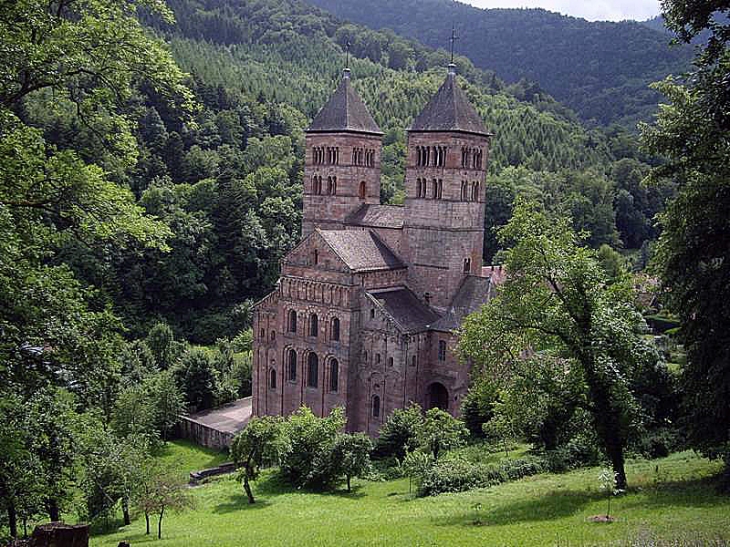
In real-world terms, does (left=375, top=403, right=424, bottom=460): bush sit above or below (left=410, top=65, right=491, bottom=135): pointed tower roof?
below

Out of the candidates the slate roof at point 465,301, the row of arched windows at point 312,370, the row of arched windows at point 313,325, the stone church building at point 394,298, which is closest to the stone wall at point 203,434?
the stone church building at point 394,298

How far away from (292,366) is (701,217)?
109 ft

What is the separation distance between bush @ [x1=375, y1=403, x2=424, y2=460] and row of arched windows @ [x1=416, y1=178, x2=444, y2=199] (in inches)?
565

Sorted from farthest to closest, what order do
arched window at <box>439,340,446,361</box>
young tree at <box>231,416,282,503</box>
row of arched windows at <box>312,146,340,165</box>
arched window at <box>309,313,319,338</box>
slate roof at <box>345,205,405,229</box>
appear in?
row of arched windows at <box>312,146,340,165</box> → slate roof at <box>345,205,405,229</box> → arched window at <box>309,313,319,338</box> → arched window at <box>439,340,446,361</box> → young tree at <box>231,416,282,503</box>

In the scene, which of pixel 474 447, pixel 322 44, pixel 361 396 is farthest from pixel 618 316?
pixel 322 44

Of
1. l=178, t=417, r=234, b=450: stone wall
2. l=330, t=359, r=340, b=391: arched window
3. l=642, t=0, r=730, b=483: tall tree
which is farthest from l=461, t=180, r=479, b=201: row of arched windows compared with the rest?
l=642, t=0, r=730, b=483: tall tree

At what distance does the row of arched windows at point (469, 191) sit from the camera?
47906 millimetres

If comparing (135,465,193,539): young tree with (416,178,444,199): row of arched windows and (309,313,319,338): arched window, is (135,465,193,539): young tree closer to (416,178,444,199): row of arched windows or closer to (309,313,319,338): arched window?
(309,313,319,338): arched window

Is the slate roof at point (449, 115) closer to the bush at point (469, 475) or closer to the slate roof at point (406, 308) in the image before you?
the slate roof at point (406, 308)

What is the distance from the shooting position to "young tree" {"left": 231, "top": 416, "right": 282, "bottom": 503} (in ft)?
118

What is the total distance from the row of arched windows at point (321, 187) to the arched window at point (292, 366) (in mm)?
12341

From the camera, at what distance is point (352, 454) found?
118 ft

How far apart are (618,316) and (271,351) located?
30296mm

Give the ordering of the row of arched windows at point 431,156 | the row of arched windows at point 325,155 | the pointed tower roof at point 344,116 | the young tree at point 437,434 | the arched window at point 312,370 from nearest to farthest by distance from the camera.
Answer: the young tree at point 437,434, the row of arched windows at point 431,156, the arched window at point 312,370, the pointed tower roof at point 344,116, the row of arched windows at point 325,155
